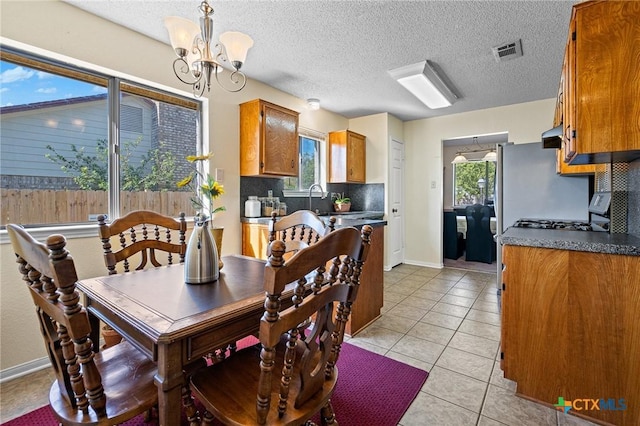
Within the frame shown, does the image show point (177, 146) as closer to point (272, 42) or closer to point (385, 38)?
point (272, 42)

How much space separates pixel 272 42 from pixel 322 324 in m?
2.41

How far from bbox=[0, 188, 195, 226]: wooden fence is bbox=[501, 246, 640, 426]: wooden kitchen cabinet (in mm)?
2760

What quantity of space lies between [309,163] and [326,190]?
0.50m

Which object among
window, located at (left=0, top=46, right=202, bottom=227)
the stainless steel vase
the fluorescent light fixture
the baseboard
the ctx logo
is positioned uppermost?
the fluorescent light fixture

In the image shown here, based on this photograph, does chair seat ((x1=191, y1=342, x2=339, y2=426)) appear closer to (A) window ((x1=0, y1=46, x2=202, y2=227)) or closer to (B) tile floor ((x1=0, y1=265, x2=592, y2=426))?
(B) tile floor ((x1=0, y1=265, x2=592, y2=426))

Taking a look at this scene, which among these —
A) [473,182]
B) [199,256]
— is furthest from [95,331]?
[473,182]

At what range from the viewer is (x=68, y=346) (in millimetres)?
866

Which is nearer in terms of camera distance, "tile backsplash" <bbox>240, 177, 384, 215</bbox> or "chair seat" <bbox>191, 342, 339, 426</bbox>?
"chair seat" <bbox>191, 342, 339, 426</bbox>

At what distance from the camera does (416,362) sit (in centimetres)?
208

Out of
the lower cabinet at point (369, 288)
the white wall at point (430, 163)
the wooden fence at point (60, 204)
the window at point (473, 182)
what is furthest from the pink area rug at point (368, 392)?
the window at point (473, 182)

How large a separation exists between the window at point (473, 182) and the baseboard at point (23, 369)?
8639 millimetres

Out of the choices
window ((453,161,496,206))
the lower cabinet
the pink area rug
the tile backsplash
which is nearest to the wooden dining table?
the pink area rug

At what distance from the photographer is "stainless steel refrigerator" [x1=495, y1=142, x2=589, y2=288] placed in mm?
2992

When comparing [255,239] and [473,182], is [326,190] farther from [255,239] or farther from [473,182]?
[473,182]
